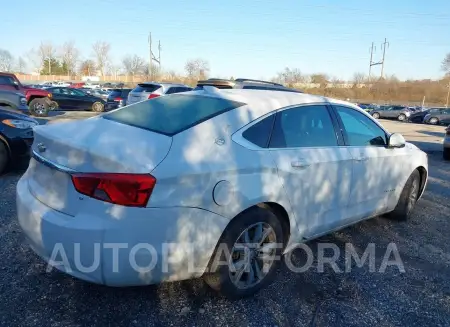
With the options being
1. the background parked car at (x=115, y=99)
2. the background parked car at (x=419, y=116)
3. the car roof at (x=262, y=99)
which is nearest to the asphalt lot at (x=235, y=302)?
the car roof at (x=262, y=99)

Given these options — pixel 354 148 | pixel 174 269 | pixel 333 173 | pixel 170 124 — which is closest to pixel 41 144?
pixel 170 124

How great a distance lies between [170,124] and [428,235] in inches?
132

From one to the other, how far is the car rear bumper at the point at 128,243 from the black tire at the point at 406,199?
295 centimetres

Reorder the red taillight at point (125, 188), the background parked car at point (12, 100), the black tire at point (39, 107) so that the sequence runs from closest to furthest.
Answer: the red taillight at point (125, 188), the background parked car at point (12, 100), the black tire at point (39, 107)

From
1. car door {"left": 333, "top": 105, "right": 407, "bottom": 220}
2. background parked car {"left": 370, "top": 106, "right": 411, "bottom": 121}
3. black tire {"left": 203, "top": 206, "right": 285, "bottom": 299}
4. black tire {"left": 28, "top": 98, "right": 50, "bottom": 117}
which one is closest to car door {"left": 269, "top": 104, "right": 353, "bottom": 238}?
car door {"left": 333, "top": 105, "right": 407, "bottom": 220}

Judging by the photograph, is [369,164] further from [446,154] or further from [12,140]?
[446,154]

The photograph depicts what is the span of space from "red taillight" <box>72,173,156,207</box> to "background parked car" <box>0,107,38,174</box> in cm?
405

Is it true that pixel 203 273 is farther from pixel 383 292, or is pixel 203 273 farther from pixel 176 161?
pixel 383 292

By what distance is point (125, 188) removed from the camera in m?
2.04

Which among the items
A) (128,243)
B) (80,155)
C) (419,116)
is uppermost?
(80,155)

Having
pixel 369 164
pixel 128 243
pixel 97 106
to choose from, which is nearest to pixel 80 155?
pixel 128 243

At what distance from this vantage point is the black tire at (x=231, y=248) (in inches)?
94.6

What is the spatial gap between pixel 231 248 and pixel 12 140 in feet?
14.5

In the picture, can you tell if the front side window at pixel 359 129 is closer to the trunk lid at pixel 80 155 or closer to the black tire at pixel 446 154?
the trunk lid at pixel 80 155
